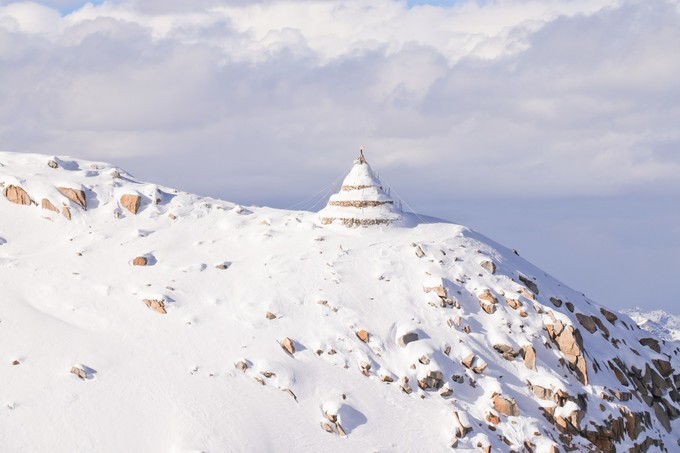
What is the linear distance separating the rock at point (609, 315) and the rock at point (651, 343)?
9.67 feet

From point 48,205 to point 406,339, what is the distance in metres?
Answer: 34.5

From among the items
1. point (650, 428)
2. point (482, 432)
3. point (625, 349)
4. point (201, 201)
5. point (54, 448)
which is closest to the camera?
point (54, 448)

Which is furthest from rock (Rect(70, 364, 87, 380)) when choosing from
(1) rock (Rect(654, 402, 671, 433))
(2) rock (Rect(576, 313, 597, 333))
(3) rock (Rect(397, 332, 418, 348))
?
(1) rock (Rect(654, 402, 671, 433))

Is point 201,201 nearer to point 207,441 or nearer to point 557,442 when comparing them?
point 207,441

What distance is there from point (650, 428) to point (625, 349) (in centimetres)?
864

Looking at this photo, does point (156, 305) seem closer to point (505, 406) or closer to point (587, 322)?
point (505, 406)

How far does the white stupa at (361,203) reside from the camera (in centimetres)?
7675

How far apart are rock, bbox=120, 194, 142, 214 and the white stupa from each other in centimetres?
1641

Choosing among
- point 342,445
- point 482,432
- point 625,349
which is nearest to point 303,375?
point 342,445

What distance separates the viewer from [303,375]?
59188 millimetres

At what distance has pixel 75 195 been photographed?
77.6 meters

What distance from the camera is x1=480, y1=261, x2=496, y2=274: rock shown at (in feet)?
234

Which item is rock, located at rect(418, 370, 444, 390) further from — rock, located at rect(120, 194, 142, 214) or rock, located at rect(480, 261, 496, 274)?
rock, located at rect(120, 194, 142, 214)

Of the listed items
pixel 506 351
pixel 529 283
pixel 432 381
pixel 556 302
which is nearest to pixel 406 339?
pixel 432 381
